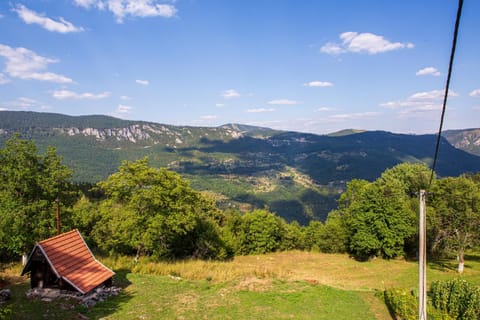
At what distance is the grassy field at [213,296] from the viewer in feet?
46.9

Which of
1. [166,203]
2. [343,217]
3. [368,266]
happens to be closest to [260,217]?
[343,217]

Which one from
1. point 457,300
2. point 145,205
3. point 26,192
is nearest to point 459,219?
point 457,300

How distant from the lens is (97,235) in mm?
32344

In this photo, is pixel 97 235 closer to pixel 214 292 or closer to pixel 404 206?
pixel 214 292

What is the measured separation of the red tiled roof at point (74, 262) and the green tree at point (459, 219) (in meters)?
30.4

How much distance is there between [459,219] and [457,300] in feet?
54.1

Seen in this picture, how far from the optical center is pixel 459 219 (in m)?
27.8

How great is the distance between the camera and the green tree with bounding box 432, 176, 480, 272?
88.6 ft

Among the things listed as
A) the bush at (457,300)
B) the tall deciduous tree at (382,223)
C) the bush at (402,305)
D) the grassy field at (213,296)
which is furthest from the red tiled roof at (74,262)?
the tall deciduous tree at (382,223)

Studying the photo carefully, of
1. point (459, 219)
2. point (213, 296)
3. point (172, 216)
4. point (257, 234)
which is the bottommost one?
point (257, 234)

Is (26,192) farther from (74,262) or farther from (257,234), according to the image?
(257,234)

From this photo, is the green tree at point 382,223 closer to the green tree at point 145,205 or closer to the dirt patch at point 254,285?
the dirt patch at point 254,285

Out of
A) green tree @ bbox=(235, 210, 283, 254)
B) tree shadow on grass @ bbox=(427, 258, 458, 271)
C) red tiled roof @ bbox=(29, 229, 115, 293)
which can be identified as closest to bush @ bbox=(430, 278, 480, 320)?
tree shadow on grass @ bbox=(427, 258, 458, 271)

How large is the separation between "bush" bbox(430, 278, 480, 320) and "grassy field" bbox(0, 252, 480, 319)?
114 inches
